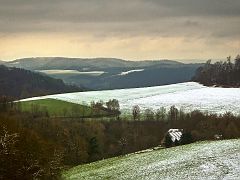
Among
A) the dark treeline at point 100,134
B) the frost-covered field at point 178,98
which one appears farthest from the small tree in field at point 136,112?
the frost-covered field at point 178,98

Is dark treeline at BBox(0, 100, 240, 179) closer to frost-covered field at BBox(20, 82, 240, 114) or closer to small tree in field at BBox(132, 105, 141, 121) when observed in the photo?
small tree in field at BBox(132, 105, 141, 121)

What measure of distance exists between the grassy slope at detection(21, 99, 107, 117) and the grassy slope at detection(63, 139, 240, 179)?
9016cm

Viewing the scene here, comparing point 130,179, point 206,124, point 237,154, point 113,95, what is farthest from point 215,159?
point 113,95

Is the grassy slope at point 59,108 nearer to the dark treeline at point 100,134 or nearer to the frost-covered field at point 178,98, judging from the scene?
Answer: the frost-covered field at point 178,98

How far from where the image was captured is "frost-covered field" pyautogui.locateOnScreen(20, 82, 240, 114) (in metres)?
139

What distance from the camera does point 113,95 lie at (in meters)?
185

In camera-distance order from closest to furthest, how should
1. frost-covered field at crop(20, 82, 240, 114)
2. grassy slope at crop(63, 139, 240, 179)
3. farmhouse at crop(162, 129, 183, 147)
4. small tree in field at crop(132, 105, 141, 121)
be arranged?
grassy slope at crop(63, 139, 240, 179)
farmhouse at crop(162, 129, 183, 147)
small tree in field at crop(132, 105, 141, 121)
frost-covered field at crop(20, 82, 240, 114)

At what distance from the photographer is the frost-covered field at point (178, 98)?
455ft

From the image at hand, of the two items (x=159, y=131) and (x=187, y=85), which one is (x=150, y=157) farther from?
(x=187, y=85)

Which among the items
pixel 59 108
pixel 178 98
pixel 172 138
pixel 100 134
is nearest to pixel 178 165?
pixel 172 138

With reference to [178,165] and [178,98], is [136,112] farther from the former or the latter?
[178,165]

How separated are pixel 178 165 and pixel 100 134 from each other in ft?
208

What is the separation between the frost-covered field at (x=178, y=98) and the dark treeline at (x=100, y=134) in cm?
954

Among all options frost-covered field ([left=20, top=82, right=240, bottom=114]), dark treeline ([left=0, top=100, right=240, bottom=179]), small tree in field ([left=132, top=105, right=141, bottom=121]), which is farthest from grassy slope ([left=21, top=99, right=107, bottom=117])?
small tree in field ([left=132, top=105, right=141, bottom=121])
